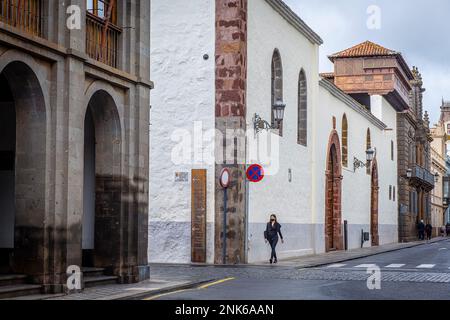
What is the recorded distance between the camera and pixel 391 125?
5878 cm

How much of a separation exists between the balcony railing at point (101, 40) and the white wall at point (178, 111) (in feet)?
27.1

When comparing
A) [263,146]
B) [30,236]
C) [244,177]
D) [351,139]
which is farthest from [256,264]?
[351,139]

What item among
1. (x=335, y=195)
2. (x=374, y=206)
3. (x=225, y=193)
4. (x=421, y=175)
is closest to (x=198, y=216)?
(x=225, y=193)

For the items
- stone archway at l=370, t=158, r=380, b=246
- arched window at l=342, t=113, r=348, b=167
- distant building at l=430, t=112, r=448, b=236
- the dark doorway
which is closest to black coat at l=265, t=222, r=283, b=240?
the dark doorway

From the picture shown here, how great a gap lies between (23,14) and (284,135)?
55.6 ft

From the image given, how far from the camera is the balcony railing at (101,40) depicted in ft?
53.9

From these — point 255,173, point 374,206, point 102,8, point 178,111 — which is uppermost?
point 102,8

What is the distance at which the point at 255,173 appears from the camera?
81.0 ft

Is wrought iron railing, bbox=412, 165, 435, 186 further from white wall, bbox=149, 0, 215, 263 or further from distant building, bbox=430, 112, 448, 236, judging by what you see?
white wall, bbox=149, 0, 215, 263

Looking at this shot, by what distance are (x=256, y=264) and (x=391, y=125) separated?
35.6 meters

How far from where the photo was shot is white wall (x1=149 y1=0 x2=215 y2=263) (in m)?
25.6

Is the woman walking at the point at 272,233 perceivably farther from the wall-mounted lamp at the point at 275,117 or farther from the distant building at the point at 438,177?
the distant building at the point at 438,177

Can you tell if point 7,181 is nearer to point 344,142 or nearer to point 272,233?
point 272,233

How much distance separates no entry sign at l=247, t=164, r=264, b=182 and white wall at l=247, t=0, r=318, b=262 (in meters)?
1.35
